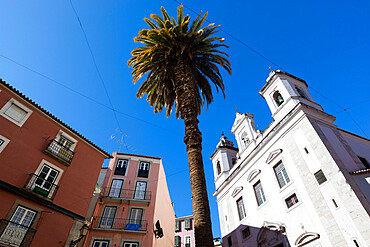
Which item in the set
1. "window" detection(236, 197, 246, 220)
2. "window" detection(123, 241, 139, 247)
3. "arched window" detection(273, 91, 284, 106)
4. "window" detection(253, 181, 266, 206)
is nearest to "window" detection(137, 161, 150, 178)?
"window" detection(123, 241, 139, 247)

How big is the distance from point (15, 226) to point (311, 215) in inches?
759

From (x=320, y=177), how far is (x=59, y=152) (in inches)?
794

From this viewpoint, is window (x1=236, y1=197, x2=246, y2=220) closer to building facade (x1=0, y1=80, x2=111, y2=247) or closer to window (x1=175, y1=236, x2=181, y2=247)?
building facade (x1=0, y1=80, x2=111, y2=247)

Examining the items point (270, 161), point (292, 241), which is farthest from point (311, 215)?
point (270, 161)

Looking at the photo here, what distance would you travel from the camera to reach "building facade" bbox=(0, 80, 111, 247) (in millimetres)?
14461

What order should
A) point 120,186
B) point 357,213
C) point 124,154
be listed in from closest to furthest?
point 357,213
point 120,186
point 124,154

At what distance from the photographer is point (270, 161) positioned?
19.0 metres

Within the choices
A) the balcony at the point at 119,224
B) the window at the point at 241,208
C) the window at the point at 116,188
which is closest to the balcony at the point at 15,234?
the balcony at the point at 119,224

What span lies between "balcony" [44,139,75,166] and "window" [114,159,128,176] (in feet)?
30.8

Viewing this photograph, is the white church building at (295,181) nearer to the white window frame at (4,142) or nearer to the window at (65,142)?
the window at (65,142)

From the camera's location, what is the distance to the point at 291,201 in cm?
1614

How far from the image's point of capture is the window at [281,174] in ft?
56.4

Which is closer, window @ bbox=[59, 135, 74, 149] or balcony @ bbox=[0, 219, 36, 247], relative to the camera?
balcony @ bbox=[0, 219, 36, 247]

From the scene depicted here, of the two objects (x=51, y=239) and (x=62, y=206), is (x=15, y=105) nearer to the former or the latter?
(x=62, y=206)
